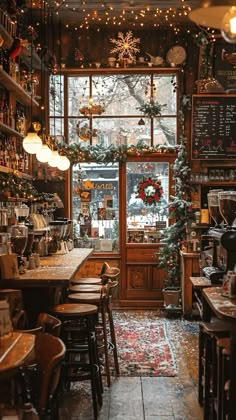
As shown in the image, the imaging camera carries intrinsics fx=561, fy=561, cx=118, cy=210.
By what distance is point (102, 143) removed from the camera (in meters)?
8.45

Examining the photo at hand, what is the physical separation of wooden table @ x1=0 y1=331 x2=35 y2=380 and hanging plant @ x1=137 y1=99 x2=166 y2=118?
602 centimetres

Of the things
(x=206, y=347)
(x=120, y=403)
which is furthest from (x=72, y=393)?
(x=206, y=347)

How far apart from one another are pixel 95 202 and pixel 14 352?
243 inches

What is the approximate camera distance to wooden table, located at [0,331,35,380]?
Answer: 2186mm

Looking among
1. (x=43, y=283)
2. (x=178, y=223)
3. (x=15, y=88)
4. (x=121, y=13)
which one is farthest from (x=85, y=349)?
(x=121, y=13)

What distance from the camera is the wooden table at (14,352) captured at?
219 centimetres

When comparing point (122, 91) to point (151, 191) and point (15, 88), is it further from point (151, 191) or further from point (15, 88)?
point (15, 88)

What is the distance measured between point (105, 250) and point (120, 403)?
4.06m

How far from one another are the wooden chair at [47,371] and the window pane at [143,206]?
18.1ft

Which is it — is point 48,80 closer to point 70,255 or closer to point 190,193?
point 190,193

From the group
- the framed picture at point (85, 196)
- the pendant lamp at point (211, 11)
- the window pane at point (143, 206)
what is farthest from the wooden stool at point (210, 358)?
the framed picture at point (85, 196)

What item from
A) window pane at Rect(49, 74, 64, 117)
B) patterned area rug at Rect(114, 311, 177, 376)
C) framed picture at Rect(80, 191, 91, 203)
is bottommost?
Answer: patterned area rug at Rect(114, 311, 177, 376)

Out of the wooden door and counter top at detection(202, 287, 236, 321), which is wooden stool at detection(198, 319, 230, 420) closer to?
counter top at detection(202, 287, 236, 321)

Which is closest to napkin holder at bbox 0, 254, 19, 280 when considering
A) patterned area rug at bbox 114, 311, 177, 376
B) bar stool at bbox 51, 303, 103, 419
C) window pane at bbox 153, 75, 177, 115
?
bar stool at bbox 51, 303, 103, 419
